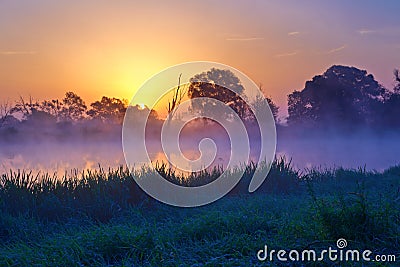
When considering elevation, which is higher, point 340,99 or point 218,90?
point 340,99

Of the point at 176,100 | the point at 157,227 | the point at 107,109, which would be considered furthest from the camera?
the point at 107,109

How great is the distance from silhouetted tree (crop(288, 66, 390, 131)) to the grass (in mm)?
22314

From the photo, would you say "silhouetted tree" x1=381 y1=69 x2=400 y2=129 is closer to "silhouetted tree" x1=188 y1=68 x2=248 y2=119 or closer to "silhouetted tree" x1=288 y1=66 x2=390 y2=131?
"silhouetted tree" x1=288 y1=66 x2=390 y2=131

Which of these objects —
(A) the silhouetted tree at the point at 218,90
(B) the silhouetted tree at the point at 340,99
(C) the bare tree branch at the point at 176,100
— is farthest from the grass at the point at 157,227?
(B) the silhouetted tree at the point at 340,99

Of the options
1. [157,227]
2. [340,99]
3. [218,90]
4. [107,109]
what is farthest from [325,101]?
[157,227]

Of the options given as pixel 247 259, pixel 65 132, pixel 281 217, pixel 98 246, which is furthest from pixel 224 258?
pixel 65 132

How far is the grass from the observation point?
11.2 feet

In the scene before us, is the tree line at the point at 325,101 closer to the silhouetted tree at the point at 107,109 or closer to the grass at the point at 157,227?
the silhouetted tree at the point at 107,109

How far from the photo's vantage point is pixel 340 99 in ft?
89.6

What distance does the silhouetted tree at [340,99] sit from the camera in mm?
27094

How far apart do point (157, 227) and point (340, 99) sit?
2506 cm

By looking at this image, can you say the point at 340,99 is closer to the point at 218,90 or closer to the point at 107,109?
the point at 218,90

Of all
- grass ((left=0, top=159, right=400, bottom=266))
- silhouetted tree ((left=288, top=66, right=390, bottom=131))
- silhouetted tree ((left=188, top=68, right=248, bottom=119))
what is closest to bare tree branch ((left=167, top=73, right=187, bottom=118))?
grass ((left=0, top=159, right=400, bottom=266))

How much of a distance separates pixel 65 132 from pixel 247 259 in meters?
35.6
